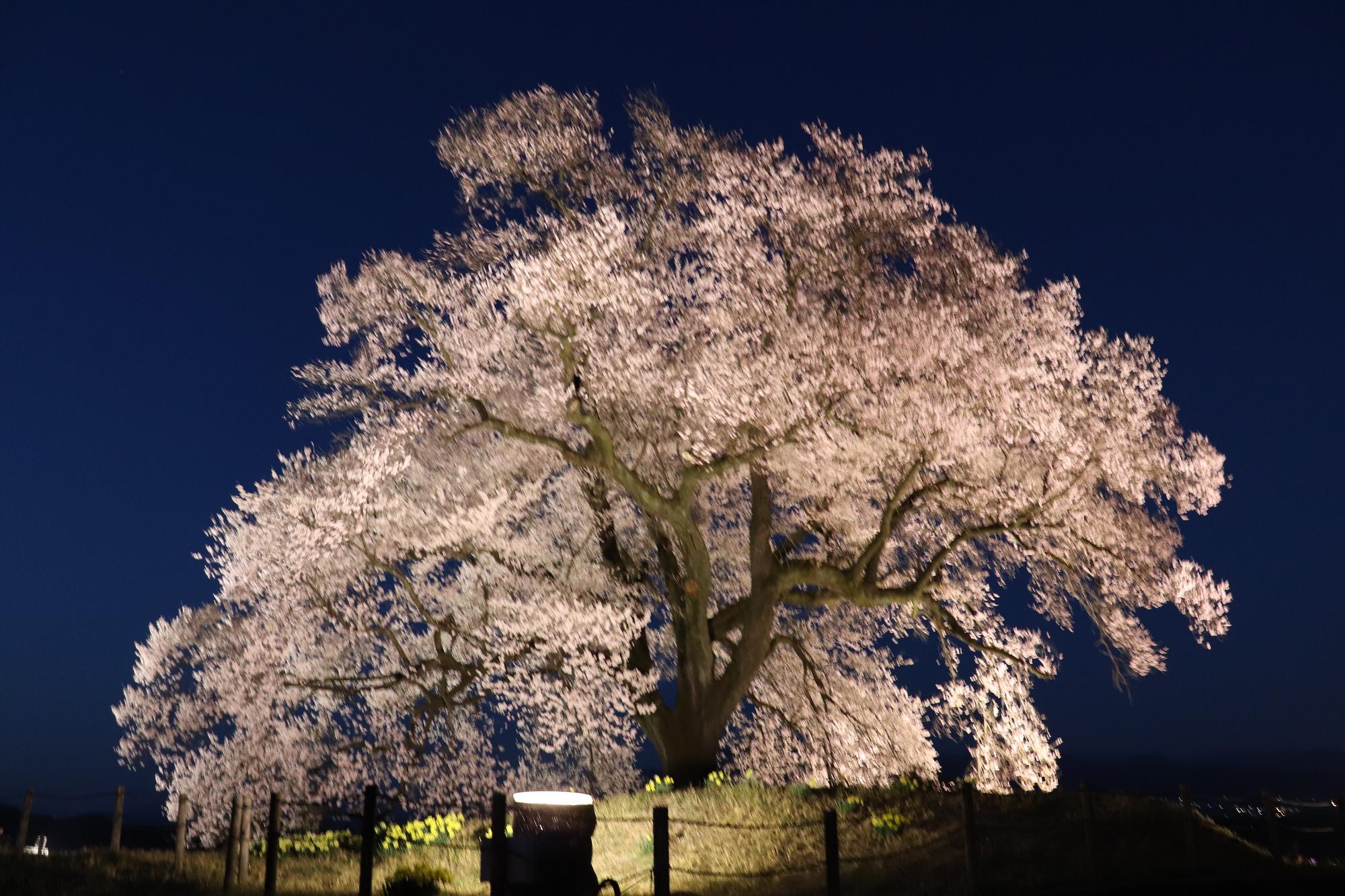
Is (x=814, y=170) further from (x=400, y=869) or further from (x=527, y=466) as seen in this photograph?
(x=400, y=869)

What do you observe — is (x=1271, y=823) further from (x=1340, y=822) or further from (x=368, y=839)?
(x=368, y=839)

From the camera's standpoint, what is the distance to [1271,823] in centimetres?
1314

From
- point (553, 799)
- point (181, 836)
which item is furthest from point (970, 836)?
point (181, 836)

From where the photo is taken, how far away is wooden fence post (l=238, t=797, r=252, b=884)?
13617 millimetres

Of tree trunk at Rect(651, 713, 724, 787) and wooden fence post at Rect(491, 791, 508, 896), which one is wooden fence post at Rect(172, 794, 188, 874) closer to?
wooden fence post at Rect(491, 791, 508, 896)

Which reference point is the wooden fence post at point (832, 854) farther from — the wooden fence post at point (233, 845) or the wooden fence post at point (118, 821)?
the wooden fence post at point (118, 821)

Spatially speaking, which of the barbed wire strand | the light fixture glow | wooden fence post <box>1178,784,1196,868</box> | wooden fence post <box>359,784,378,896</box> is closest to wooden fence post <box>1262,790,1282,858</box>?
wooden fence post <box>1178,784,1196,868</box>

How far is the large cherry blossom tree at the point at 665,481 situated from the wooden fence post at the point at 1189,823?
4.57 metres

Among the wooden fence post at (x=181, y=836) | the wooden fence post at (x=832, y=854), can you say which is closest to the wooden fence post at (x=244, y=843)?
the wooden fence post at (x=181, y=836)

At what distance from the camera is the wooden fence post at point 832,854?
1042cm

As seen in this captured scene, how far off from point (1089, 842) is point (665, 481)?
9118 mm

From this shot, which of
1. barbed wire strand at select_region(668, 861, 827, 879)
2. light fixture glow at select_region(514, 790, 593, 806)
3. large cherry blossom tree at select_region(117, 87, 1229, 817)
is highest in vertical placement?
large cherry blossom tree at select_region(117, 87, 1229, 817)

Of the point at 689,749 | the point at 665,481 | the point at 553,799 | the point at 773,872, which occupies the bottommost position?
the point at 773,872

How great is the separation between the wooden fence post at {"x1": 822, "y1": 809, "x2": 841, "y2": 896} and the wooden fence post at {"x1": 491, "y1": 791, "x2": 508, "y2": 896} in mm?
3231
